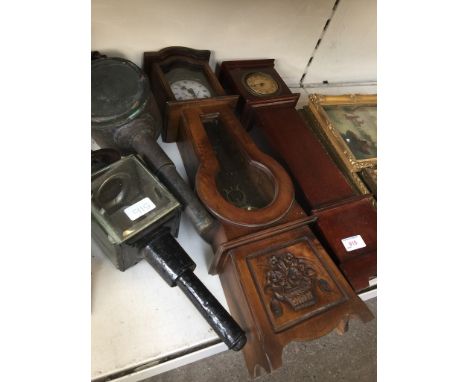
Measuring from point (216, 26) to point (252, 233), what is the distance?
1.98 feet

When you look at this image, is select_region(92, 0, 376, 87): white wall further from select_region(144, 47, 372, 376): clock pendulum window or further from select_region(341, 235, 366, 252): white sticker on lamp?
select_region(341, 235, 366, 252): white sticker on lamp

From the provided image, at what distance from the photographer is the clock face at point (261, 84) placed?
99 cm

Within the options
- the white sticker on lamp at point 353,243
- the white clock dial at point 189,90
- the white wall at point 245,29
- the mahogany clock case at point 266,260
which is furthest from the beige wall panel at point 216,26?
the white sticker on lamp at point 353,243

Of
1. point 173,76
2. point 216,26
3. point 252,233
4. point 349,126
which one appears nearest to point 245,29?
point 216,26

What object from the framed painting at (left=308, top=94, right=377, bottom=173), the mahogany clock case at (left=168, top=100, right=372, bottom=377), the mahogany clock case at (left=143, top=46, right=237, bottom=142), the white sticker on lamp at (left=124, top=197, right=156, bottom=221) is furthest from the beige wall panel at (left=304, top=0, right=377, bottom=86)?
the white sticker on lamp at (left=124, top=197, right=156, bottom=221)

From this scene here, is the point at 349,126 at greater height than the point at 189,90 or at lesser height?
lesser

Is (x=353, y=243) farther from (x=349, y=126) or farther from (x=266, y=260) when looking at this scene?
(x=349, y=126)

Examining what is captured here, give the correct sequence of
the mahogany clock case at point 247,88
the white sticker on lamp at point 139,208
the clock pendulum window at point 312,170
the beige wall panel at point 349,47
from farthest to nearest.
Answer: the beige wall panel at point 349,47
the mahogany clock case at point 247,88
the clock pendulum window at point 312,170
the white sticker on lamp at point 139,208

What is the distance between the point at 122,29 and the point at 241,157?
44 centimetres

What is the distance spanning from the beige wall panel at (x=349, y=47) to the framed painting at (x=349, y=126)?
198 mm

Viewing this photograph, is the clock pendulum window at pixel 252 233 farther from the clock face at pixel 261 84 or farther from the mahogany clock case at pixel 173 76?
the clock face at pixel 261 84

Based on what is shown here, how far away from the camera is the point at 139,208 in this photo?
643 mm
